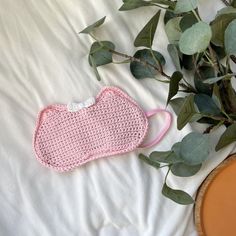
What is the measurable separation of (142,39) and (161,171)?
294 mm

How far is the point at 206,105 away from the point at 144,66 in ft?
0.54

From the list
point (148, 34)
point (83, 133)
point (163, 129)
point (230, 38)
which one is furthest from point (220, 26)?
point (83, 133)

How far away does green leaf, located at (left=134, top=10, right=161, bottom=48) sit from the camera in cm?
97

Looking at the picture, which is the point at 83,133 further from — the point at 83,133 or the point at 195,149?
the point at 195,149

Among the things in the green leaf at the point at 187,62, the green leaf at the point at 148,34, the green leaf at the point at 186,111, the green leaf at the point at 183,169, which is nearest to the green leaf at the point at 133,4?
the green leaf at the point at 148,34

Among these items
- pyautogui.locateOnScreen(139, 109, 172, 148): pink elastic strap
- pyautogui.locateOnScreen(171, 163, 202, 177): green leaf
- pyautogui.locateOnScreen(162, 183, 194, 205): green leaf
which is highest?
pyautogui.locateOnScreen(139, 109, 172, 148): pink elastic strap

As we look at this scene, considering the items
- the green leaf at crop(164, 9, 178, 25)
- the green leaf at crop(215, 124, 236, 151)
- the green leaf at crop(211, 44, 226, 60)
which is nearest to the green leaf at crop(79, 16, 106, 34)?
the green leaf at crop(164, 9, 178, 25)

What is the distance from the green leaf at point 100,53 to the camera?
1012 mm

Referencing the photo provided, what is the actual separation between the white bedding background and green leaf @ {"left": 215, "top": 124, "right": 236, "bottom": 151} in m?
0.03

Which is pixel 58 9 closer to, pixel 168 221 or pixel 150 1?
pixel 150 1

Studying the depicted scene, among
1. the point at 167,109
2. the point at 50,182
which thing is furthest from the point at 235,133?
the point at 50,182

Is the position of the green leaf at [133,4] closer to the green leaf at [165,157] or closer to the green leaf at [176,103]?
the green leaf at [176,103]

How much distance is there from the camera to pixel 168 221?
3.38 feet

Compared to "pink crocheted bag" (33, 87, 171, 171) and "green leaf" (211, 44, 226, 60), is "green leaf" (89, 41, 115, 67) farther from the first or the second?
"green leaf" (211, 44, 226, 60)
